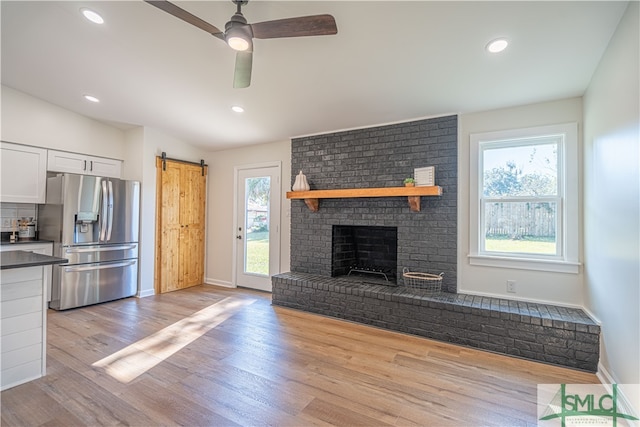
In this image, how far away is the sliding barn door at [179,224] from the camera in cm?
495

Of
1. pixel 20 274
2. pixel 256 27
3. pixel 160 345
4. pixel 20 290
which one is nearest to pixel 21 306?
pixel 20 290

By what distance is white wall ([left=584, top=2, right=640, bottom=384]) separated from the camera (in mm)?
1873

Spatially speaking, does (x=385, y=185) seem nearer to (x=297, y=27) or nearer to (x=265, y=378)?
(x=297, y=27)

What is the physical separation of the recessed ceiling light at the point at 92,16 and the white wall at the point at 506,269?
3.62 meters

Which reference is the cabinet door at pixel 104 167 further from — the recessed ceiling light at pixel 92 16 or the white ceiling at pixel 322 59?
the recessed ceiling light at pixel 92 16

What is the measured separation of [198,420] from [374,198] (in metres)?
2.95

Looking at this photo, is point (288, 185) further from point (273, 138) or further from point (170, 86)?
point (170, 86)

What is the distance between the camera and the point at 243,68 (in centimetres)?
227

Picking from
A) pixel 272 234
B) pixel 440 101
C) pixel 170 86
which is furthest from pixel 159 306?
pixel 440 101

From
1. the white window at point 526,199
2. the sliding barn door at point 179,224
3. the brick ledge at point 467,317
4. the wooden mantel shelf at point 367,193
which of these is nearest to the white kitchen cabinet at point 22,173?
the sliding barn door at point 179,224

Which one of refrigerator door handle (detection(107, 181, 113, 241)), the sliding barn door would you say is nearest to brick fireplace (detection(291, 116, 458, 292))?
the sliding barn door

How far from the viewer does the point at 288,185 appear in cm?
479

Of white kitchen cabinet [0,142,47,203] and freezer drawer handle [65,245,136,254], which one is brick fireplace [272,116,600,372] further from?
white kitchen cabinet [0,142,47,203]

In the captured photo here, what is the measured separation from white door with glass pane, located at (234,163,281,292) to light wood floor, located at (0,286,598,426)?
149 cm
